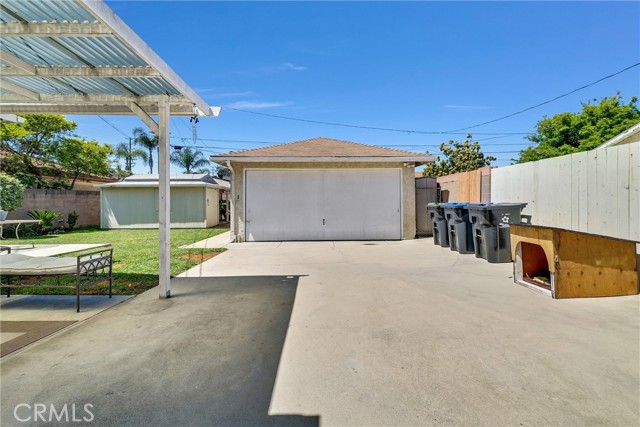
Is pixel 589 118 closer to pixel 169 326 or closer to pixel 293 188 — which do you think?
pixel 293 188

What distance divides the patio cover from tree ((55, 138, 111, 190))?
60.1 ft

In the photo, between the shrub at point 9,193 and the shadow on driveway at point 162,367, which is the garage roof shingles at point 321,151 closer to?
the shadow on driveway at point 162,367

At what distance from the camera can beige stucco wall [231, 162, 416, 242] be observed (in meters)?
11.2

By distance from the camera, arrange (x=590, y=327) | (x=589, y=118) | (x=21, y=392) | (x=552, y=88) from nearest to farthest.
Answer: (x=21, y=392) → (x=590, y=327) → (x=552, y=88) → (x=589, y=118)

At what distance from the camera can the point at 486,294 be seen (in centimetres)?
468

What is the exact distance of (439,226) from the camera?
31.6 feet

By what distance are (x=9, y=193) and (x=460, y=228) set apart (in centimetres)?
1812

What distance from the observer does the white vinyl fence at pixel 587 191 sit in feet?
16.8

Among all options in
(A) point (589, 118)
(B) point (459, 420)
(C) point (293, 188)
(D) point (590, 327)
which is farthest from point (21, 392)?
(A) point (589, 118)

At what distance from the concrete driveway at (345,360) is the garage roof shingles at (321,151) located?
7.06 metres

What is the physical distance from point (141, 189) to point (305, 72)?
12.0 m

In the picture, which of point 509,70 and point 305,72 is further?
point 305,72

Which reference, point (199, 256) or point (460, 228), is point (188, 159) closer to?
point (199, 256)

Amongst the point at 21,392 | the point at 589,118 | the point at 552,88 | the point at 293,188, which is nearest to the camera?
the point at 21,392
